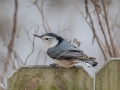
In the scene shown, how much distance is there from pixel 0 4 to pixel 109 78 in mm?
3251

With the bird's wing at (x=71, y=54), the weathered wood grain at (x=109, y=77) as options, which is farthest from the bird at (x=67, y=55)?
the weathered wood grain at (x=109, y=77)

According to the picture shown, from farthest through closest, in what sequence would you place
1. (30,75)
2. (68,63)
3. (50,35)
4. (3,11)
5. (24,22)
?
1. (3,11)
2. (24,22)
3. (50,35)
4. (68,63)
5. (30,75)

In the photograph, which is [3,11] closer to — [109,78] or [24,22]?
[24,22]

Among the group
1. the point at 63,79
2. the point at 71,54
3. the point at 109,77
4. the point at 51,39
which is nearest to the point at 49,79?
the point at 63,79

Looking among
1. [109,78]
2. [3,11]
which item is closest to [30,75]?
[109,78]

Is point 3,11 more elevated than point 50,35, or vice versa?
point 3,11

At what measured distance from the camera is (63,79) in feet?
6.18

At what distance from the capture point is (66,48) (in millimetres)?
2385

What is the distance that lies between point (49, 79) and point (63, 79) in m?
0.08

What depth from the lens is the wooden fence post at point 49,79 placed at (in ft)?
6.11

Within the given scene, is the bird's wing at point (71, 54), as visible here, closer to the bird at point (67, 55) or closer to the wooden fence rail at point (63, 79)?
the bird at point (67, 55)

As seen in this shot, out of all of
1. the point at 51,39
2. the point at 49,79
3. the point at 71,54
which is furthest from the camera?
the point at 51,39

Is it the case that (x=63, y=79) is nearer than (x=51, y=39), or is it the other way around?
(x=63, y=79)

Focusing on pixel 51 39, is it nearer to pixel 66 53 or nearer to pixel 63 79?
pixel 66 53
